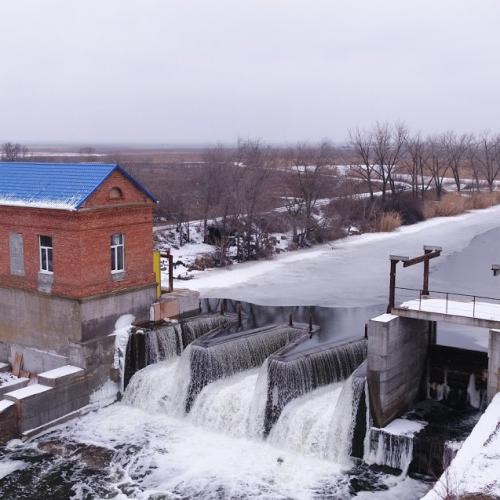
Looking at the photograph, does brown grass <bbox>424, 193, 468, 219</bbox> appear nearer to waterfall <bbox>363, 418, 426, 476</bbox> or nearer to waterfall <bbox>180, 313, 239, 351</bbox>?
waterfall <bbox>180, 313, 239, 351</bbox>

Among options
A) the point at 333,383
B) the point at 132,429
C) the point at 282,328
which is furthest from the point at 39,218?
the point at 333,383

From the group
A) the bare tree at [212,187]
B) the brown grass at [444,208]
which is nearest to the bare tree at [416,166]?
the brown grass at [444,208]

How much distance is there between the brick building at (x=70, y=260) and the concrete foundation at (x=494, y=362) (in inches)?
389

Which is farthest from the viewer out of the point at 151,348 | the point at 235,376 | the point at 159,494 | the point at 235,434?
the point at 151,348

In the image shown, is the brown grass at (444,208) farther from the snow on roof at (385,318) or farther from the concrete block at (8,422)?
the concrete block at (8,422)

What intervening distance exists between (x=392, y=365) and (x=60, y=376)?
27.3ft

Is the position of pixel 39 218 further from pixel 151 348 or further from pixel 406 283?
pixel 406 283

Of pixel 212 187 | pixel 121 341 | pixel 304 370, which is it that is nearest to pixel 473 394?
pixel 304 370

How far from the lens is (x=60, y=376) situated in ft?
56.1

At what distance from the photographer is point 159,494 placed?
1335 centimetres

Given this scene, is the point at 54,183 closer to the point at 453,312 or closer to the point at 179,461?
the point at 179,461

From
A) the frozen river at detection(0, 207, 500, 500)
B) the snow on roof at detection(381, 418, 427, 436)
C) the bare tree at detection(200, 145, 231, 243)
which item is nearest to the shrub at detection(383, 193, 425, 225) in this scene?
the bare tree at detection(200, 145, 231, 243)

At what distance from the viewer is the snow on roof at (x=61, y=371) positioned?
1717cm

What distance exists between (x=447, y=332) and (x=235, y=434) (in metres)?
7.81
